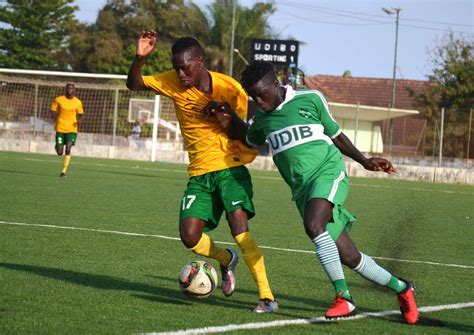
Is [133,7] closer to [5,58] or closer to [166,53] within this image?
[166,53]

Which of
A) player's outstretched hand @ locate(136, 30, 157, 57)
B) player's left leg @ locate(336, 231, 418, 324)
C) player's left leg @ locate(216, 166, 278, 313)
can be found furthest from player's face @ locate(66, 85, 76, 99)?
player's left leg @ locate(336, 231, 418, 324)

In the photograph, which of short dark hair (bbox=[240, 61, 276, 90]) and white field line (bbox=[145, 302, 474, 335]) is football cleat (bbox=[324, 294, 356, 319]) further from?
short dark hair (bbox=[240, 61, 276, 90])

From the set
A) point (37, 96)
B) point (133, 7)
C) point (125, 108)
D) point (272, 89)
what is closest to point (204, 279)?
point (272, 89)

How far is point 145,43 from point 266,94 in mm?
1327

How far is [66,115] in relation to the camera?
22984 mm

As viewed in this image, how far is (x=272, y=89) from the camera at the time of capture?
22.2 feet

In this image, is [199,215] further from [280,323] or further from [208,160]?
[280,323]

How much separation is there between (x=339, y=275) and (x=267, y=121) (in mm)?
1221

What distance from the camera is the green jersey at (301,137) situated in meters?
6.65

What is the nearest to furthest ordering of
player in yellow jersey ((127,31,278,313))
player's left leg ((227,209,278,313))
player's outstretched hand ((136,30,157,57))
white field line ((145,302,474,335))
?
white field line ((145,302,474,335)) → player's left leg ((227,209,278,313)) → player in yellow jersey ((127,31,278,313)) → player's outstretched hand ((136,30,157,57))

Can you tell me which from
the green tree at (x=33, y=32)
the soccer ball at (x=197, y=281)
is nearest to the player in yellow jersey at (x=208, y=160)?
the soccer ball at (x=197, y=281)

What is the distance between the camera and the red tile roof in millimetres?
65625

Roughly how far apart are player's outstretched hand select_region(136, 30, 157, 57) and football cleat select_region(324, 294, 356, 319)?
2531mm

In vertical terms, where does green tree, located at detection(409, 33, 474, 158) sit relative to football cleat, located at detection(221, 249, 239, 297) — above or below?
above
